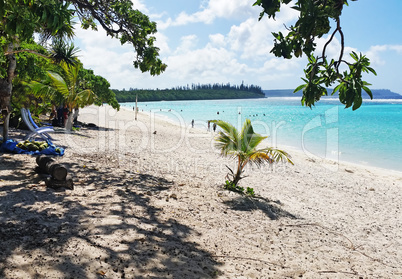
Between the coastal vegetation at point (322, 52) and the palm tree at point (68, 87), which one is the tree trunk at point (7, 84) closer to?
the palm tree at point (68, 87)

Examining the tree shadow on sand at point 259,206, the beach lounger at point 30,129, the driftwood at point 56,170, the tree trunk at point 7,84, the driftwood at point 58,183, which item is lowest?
the tree shadow on sand at point 259,206

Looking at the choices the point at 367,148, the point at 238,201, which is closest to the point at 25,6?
the point at 238,201

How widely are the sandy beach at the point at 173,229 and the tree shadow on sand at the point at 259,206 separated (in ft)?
0.09

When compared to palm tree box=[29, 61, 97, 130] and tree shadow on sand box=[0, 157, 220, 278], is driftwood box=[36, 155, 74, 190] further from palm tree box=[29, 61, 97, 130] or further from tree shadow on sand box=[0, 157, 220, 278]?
palm tree box=[29, 61, 97, 130]

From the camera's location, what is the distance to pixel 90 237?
3.52 metres

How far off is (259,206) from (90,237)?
3672 millimetres

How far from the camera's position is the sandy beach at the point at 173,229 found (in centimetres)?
312

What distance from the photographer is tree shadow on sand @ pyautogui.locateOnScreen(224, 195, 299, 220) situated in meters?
5.89

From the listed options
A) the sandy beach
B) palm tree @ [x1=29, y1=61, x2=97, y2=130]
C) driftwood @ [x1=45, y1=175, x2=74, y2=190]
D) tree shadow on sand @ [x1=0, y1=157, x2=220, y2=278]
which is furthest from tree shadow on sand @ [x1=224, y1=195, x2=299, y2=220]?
palm tree @ [x1=29, y1=61, x2=97, y2=130]

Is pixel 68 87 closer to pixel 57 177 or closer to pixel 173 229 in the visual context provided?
pixel 57 177

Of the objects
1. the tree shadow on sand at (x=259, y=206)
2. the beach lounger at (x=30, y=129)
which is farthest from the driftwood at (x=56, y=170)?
the beach lounger at (x=30, y=129)

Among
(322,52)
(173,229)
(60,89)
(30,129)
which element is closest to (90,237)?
(173,229)

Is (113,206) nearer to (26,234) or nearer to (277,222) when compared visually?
(26,234)

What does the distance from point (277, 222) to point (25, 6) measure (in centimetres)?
487
